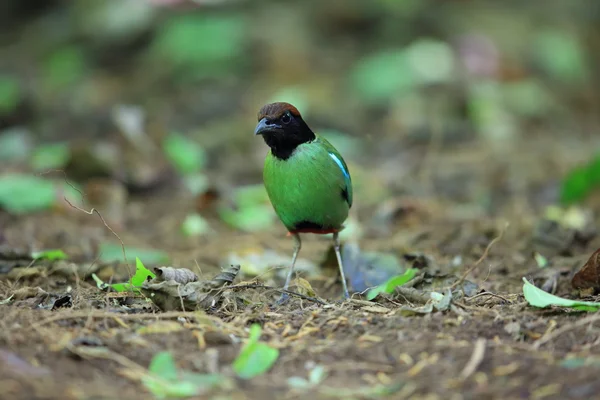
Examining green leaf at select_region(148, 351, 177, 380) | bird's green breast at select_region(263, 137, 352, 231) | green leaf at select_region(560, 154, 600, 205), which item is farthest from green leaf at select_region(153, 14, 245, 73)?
green leaf at select_region(148, 351, 177, 380)

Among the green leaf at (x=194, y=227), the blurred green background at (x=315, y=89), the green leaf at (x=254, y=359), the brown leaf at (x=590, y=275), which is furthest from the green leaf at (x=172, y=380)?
the blurred green background at (x=315, y=89)

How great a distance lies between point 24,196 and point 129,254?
1.68 meters

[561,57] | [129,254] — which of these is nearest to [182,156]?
[129,254]

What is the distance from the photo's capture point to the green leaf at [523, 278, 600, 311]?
157 inches

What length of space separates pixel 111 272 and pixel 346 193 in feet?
5.42

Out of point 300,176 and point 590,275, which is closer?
point 590,275

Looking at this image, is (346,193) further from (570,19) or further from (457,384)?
(570,19)

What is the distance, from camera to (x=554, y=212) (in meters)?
7.62

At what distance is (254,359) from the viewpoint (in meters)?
3.45

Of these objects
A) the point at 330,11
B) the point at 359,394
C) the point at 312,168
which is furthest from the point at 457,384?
the point at 330,11

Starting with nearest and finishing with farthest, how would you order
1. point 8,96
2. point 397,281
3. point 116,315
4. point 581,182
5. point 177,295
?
point 116,315, point 177,295, point 397,281, point 581,182, point 8,96

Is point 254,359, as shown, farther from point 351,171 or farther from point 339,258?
point 351,171

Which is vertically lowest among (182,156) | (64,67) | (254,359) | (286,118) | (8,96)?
(182,156)

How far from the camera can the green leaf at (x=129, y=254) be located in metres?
5.96
